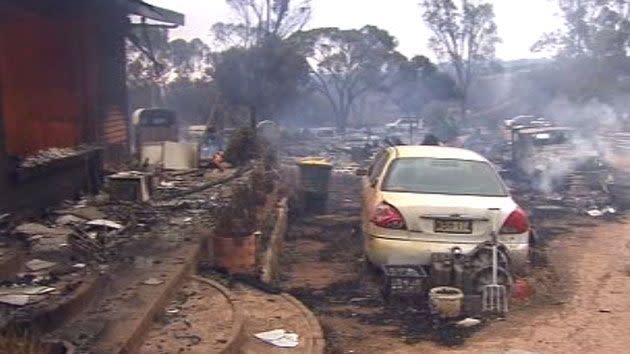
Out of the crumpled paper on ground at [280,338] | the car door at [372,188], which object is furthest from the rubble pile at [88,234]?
the car door at [372,188]

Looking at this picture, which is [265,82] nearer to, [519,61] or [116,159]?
[116,159]

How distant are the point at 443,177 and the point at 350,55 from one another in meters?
35.5

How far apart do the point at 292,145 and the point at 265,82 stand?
543 cm

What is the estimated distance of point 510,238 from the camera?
23.0 ft

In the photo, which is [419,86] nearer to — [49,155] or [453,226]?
[49,155]

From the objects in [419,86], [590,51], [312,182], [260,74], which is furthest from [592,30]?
[312,182]

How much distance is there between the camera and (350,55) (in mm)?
42375

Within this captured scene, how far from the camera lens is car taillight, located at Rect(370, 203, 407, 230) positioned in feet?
22.9

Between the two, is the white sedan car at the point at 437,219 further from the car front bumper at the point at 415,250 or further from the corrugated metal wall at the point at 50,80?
the corrugated metal wall at the point at 50,80

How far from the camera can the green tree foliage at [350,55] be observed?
42.0 meters

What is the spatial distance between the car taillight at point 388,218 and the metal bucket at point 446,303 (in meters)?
0.83

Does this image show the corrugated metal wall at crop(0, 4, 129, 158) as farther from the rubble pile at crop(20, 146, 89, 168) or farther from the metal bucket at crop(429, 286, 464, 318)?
the metal bucket at crop(429, 286, 464, 318)

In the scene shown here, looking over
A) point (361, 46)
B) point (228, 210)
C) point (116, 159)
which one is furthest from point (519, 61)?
point (228, 210)

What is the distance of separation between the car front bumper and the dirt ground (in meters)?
0.46
